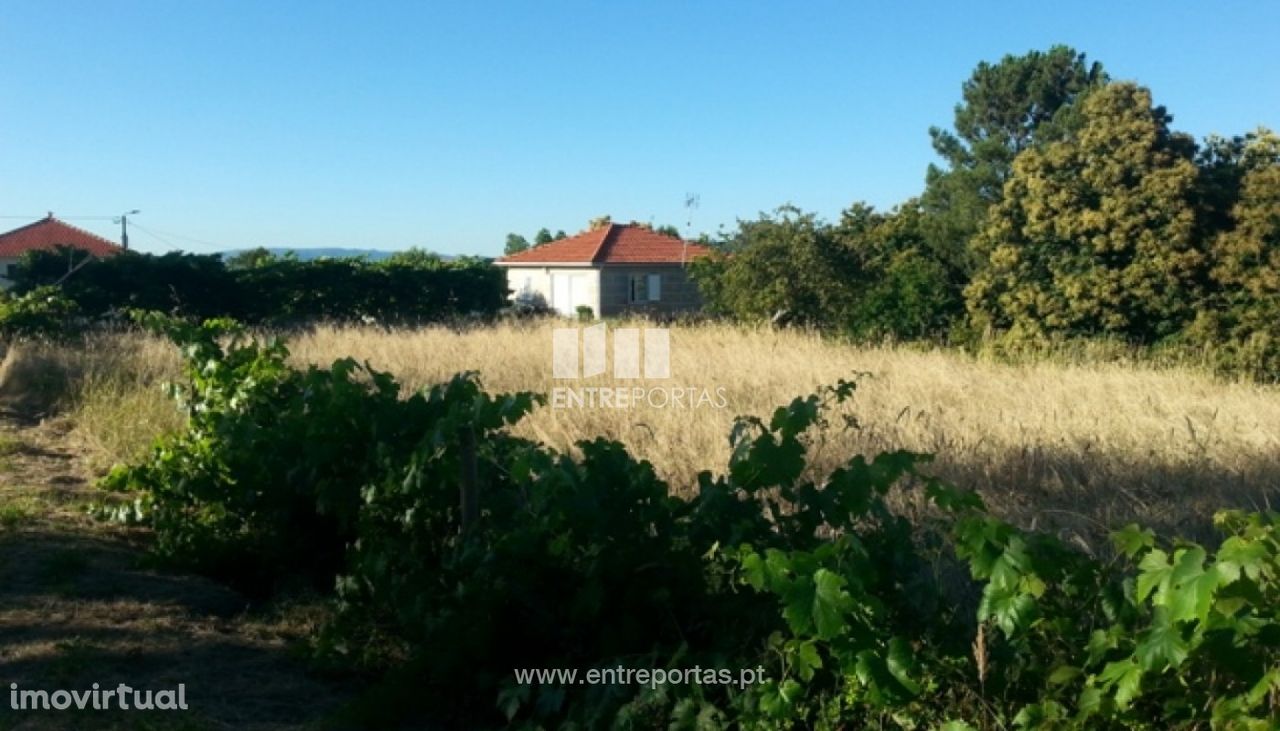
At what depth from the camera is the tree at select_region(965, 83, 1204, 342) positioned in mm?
16984

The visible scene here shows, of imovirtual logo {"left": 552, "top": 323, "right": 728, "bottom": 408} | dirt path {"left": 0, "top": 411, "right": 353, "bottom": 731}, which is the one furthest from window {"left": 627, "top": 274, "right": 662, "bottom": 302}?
dirt path {"left": 0, "top": 411, "right": 353, "bottom": 731}

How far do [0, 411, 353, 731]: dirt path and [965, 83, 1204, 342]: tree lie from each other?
14.7 m

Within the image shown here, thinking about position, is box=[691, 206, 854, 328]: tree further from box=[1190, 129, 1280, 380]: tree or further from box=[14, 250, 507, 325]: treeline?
box=[14, 250, 507, 325]: treeline

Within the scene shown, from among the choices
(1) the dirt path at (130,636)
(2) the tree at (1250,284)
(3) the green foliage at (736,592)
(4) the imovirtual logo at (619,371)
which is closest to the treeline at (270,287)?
(4) the imovirtual logo at (619,371)

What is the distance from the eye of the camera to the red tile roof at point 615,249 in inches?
1554

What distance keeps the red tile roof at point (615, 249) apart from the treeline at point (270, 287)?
998 cm

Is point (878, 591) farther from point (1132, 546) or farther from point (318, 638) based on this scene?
point (318, 638)

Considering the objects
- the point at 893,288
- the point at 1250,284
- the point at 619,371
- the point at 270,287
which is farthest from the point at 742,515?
the point at 270,287

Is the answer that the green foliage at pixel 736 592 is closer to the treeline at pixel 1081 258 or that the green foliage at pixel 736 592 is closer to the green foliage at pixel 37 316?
the green foliage at pixel 37 316

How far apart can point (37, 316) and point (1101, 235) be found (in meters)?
15.5

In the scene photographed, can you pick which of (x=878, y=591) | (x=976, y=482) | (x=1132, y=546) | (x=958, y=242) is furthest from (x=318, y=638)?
(x=958, y=242)

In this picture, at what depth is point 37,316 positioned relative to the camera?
15539 millimetres

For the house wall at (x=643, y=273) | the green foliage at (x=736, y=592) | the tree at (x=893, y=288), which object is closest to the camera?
the green foliage at (x=736, y=592)

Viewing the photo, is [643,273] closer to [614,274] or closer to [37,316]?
[614,274]
